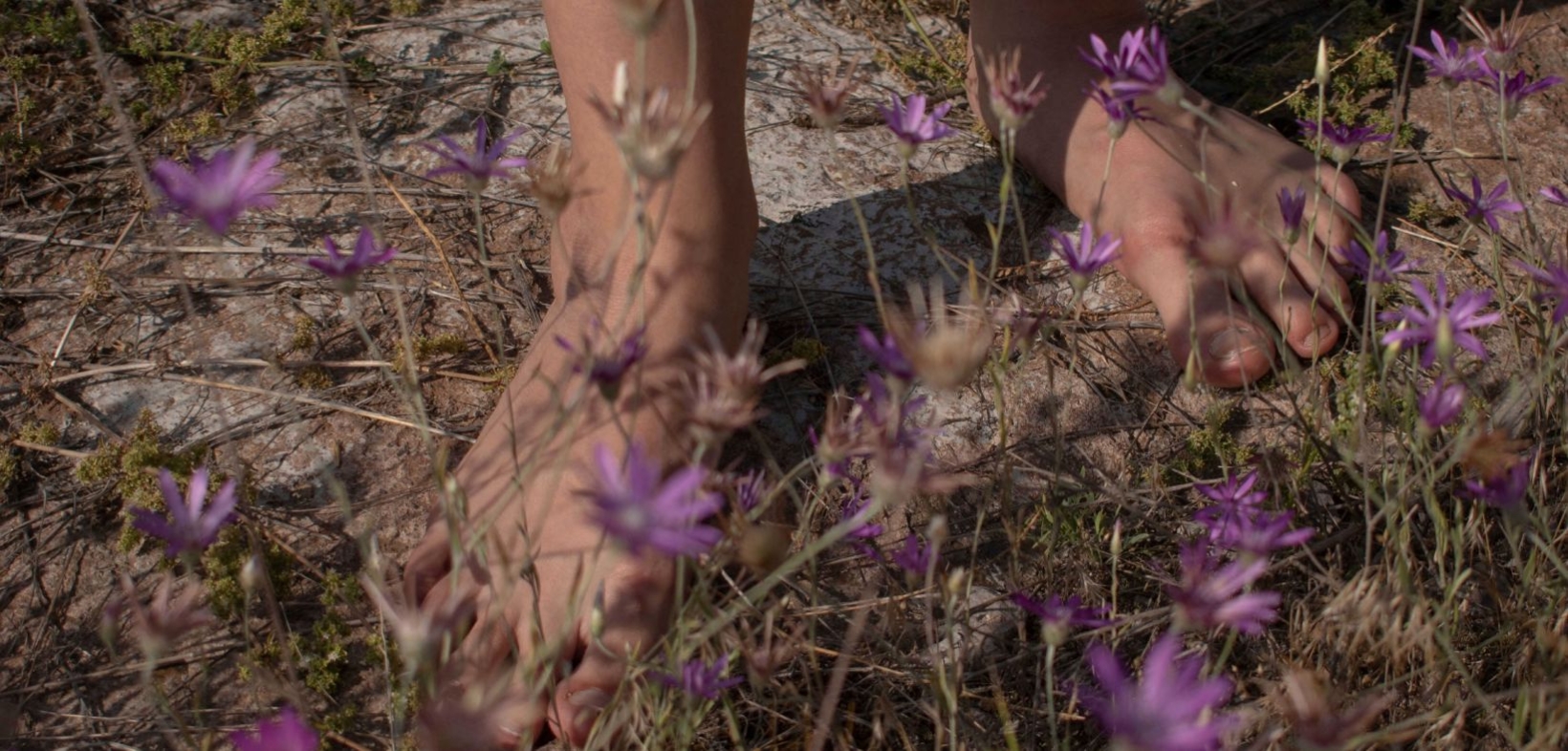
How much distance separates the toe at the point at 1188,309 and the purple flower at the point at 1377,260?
0.41 ft

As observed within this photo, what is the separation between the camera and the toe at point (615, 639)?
108 centimetres

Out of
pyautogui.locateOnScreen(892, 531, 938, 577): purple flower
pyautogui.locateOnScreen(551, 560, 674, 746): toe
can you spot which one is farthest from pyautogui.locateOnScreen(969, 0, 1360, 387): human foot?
pyautogui.locateOnScreen(551, 560, 674, 746): toe

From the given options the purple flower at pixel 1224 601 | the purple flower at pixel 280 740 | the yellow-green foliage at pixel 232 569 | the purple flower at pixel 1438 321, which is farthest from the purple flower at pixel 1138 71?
the yellow-green foliage at pixel 232 569

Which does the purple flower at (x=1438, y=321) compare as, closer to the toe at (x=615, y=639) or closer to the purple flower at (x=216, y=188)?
the toe at (x=615, y=639)

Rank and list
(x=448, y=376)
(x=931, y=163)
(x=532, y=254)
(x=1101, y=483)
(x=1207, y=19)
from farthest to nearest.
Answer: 1. (x=1207, y=19)
2. (x=931, y=163)
3. (x=532, y=254)
4. (x=448, y=376)
5. (x=1101, y=483)

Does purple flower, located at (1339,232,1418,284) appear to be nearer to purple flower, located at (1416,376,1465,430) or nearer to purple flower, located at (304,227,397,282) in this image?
purple flower, located at (1416,376,1465,430)

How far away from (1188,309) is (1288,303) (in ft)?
0.36

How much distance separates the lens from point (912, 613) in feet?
4.12

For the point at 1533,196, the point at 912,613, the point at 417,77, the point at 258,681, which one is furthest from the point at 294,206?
the point at 1533,196

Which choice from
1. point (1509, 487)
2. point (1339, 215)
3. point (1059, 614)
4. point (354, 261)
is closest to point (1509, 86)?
point (1339, 215)

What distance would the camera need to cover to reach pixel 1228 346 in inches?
54.2

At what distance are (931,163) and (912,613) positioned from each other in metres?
0.82

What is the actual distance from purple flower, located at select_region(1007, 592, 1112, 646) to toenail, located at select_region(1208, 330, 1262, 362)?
0.35 metres

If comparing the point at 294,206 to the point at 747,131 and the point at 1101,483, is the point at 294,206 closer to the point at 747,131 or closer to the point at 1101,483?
the point at 747,131
